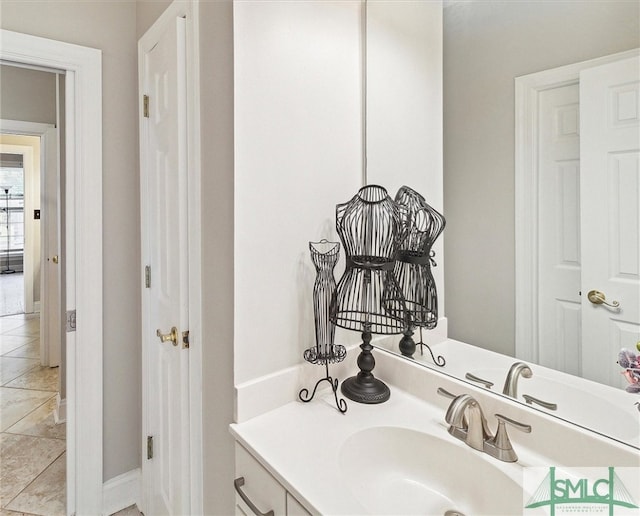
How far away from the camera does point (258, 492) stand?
3.18 feet

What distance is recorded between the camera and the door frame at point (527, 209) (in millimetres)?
962

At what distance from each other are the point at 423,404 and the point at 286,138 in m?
0.90

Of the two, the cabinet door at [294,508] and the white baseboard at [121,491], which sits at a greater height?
the cabinet door at [294,508]

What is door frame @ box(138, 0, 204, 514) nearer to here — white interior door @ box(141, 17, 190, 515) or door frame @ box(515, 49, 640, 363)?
white interior door @ box(141, 17, 190, 515)

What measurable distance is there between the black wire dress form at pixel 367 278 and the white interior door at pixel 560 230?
1.33 ft

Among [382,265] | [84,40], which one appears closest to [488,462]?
[382,265]

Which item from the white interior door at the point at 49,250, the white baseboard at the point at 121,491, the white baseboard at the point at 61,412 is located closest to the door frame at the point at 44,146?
the white interior door at the point at 49,250

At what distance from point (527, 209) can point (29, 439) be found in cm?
307

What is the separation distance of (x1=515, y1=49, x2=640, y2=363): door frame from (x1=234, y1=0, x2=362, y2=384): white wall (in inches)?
21.3

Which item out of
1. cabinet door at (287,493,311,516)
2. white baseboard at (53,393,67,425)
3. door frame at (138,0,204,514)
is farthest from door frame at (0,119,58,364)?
cabinet door at (287,493,311,516)

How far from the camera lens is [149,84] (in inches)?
65.0

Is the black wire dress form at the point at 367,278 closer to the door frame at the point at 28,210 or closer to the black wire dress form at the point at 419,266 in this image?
the black wire dress form at the point at 419,266

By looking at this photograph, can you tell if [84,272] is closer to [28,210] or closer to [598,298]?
[598,298]

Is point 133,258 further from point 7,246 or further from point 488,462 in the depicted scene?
point 7,246
